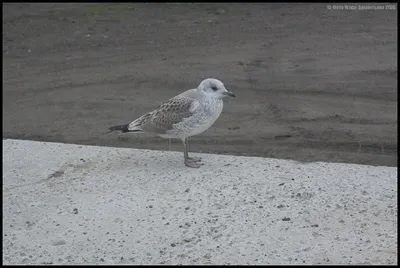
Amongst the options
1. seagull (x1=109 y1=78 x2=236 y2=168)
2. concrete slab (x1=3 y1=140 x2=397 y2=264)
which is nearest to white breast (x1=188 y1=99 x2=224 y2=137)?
seagull (x1=109 y1=78 x2=236 y2=168)

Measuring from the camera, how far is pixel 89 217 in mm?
Result: 4727

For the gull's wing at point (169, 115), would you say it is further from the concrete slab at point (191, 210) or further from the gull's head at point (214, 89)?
the concrete slab at point (191, 210)

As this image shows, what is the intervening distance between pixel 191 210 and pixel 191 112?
1.04 meters

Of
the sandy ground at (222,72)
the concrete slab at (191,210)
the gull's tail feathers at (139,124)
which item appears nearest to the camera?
the concrete slab at (191,210)

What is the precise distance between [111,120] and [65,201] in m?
3.68

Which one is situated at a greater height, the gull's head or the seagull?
the gull's head

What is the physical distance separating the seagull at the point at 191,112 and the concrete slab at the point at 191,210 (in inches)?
11.6

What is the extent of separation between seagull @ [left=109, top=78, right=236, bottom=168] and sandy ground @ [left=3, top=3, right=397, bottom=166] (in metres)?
1.68

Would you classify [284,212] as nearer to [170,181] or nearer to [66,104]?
[170,181]

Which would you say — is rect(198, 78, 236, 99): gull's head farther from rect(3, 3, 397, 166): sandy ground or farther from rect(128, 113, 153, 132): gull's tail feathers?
rect(3, 3, 397, 166): sandy ground

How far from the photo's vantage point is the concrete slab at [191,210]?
4258 millimetres

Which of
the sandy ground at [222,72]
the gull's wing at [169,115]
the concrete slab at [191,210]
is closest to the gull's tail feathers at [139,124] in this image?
the gull's wing at [169,115]

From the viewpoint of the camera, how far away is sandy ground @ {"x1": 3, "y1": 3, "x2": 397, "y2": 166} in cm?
782

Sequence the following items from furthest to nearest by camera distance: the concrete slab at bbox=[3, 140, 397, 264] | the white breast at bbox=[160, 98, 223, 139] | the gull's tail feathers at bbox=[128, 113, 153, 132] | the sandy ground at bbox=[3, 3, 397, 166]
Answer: the sandy ground at bbox=[3, 3, 397, 166]
the gull's tail feathers at bbox=[128, 113, 153, 132]
the white breast at bbox=[160, 98, 223, 139]
the concrete slab at bbox=[3, 140, 397, 264]
